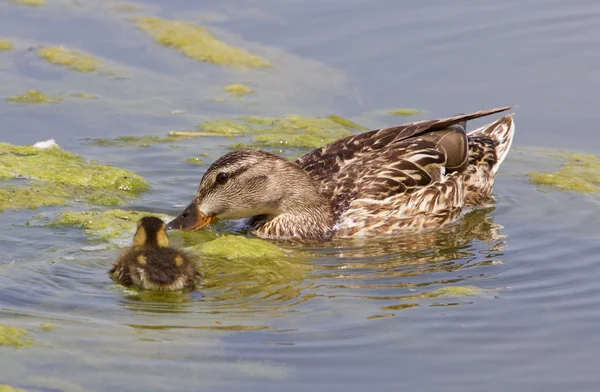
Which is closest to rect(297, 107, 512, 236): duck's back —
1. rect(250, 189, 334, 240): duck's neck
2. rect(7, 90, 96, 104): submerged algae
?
rect(250, 189, 334, 240): duck's neck

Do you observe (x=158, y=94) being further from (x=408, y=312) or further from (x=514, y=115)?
(x=408, y=312)

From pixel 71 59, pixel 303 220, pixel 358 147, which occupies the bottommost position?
pixel 303 220

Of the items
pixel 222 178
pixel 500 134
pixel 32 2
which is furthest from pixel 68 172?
pixel 32 2

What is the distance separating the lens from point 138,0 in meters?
15.9

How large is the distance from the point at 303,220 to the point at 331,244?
0.34 metres

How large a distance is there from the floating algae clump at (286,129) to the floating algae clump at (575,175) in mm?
2174

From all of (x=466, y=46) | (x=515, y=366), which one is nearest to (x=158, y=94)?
(x=466, y=46)

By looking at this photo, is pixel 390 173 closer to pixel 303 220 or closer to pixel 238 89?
pixel 303 220

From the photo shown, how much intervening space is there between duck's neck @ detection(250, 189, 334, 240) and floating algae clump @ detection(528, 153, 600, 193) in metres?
2.40

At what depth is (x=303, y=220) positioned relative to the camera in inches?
377

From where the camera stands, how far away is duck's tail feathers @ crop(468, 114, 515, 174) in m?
10.9

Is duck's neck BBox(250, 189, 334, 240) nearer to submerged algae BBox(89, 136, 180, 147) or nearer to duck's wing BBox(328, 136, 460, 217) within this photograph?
duck's wing BBox(328, 136, 460, 217)

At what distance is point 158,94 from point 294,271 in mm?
5002

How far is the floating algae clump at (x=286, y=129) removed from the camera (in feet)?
38.8
